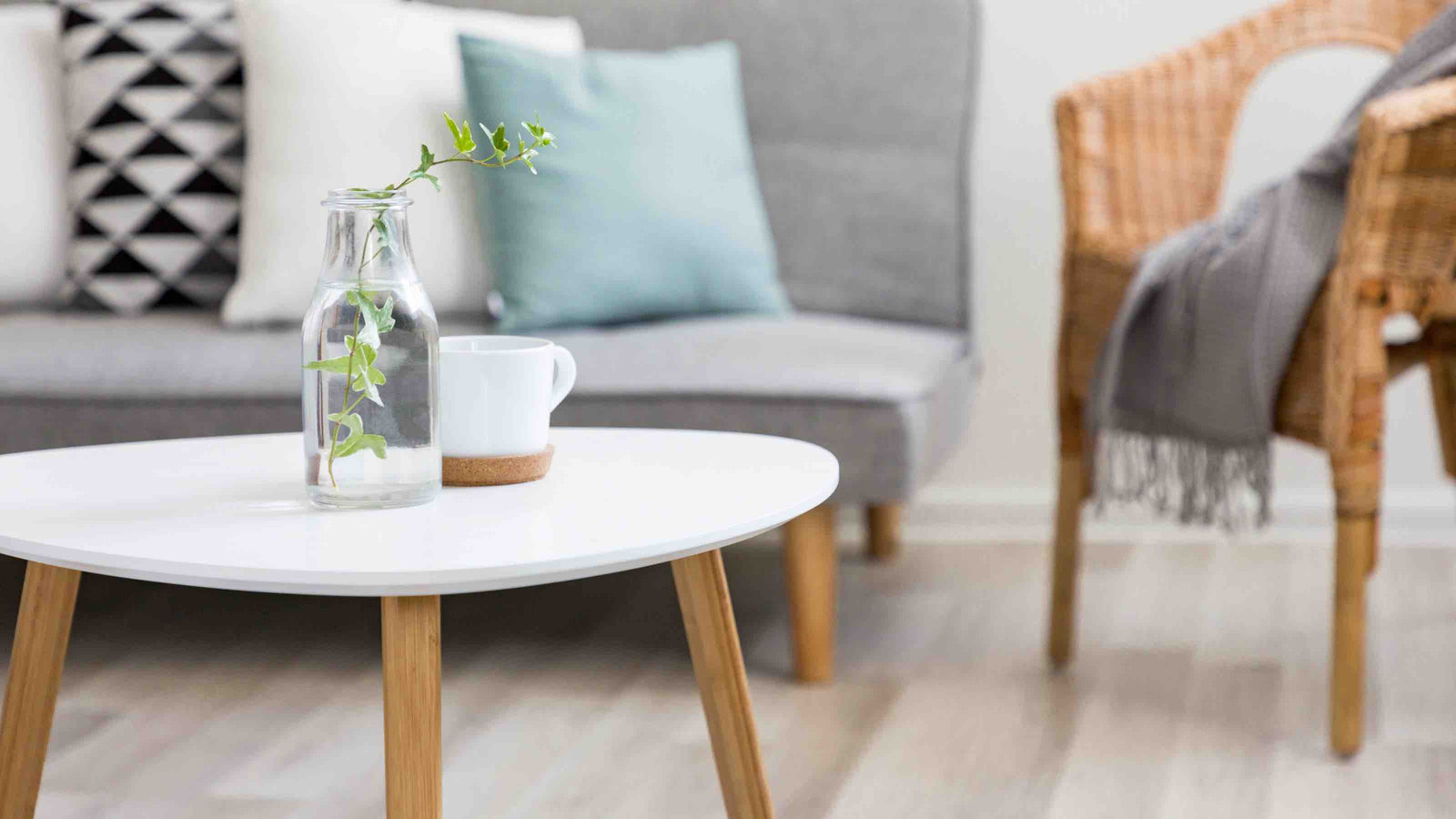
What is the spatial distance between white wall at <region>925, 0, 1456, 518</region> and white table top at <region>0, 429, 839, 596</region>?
1.37 meters

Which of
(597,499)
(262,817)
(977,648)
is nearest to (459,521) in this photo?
(597,499)

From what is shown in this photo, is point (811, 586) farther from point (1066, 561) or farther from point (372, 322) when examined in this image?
point (372, 322)

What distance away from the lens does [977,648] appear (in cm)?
177

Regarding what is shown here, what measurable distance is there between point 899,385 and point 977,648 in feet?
1.28

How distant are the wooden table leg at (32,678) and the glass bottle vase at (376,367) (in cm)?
24

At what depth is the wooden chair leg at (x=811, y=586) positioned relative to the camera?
1.57m

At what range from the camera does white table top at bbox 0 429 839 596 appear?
27.7 inches

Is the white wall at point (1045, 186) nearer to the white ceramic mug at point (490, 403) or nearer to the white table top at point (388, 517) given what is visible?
the white table top at point (388, 517)

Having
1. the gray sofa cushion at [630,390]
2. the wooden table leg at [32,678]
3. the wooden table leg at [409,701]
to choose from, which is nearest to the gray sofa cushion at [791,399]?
the gray sofa cushion at [630,390]

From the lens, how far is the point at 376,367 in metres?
0.84

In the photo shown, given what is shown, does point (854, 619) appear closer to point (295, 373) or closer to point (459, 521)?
point (295, 373)

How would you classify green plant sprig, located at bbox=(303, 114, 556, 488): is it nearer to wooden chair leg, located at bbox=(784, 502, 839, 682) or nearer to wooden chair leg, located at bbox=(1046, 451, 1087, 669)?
wooden chair leg, located at bbox=(784, 502, 839, 682)

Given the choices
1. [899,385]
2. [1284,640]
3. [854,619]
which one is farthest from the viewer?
[854,619]

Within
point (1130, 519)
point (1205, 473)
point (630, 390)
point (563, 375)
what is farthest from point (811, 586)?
point (1130, 519)
